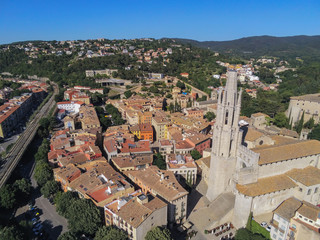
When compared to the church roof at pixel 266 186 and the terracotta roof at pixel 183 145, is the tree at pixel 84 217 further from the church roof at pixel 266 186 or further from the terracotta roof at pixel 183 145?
the terracotta roof at pixel 183 145

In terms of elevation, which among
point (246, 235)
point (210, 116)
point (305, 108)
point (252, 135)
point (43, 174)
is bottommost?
point (246, 235)

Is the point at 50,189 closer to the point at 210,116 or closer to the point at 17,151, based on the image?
the point at 17,151

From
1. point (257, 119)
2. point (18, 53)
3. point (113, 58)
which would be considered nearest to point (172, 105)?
point (257, 119)

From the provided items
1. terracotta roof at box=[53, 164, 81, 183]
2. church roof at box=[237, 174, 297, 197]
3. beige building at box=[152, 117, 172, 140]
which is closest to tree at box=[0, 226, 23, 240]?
terracotta roof at box=[53, 164, 81, 183]

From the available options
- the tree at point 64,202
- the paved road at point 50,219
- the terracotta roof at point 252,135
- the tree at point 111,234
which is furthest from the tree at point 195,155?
the paved road at point 50,219

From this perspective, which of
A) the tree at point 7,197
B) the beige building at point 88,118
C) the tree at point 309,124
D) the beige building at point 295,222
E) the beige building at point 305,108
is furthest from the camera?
the beige building at point 305,108

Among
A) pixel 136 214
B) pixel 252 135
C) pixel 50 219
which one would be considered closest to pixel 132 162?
pixel 50 219
